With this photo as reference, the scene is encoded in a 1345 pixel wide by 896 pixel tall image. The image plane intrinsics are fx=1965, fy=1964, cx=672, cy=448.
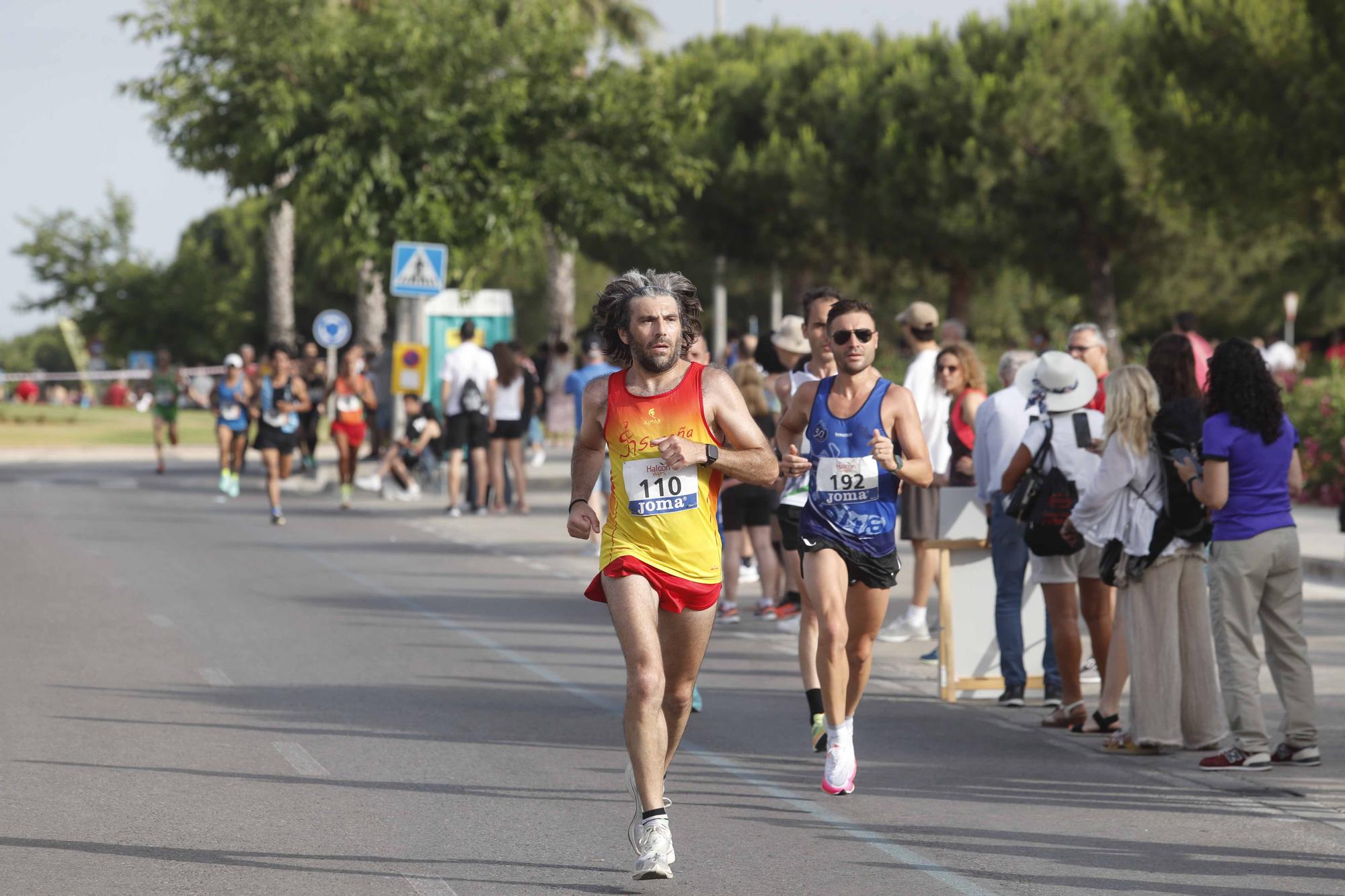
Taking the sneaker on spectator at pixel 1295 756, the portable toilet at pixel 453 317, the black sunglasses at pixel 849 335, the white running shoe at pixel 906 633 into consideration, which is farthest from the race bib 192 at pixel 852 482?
the portable toilet at pixel 453 317

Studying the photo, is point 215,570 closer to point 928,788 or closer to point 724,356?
point 724,356

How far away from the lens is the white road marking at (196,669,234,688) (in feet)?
33.4

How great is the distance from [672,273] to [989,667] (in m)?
4.18

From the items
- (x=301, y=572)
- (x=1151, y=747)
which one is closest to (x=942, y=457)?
(x=1151, y=747)

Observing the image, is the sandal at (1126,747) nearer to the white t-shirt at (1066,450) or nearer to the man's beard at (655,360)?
the white t-shirt at (1066,450)

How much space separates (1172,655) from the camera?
27.7 ft

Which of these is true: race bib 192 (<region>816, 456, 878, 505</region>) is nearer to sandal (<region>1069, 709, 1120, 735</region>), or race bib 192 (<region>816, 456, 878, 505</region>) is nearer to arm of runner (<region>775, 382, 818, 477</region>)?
arm of runner (<region>775, 382, 818, 477</region>)

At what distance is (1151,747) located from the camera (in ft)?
28.0

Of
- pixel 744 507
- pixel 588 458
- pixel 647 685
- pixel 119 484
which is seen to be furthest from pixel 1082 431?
pixel 119 484

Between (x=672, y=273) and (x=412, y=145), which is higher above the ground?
(x=412, y=145)

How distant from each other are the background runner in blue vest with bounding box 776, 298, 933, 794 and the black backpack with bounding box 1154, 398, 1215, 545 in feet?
4.06

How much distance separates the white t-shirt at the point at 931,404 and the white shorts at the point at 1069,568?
203 cm

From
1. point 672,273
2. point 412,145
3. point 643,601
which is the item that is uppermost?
point 412,145

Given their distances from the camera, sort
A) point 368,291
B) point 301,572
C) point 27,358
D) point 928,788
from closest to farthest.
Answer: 1. point 928,788
2. point 301,572
3. point 368,291
4. point 27,358
